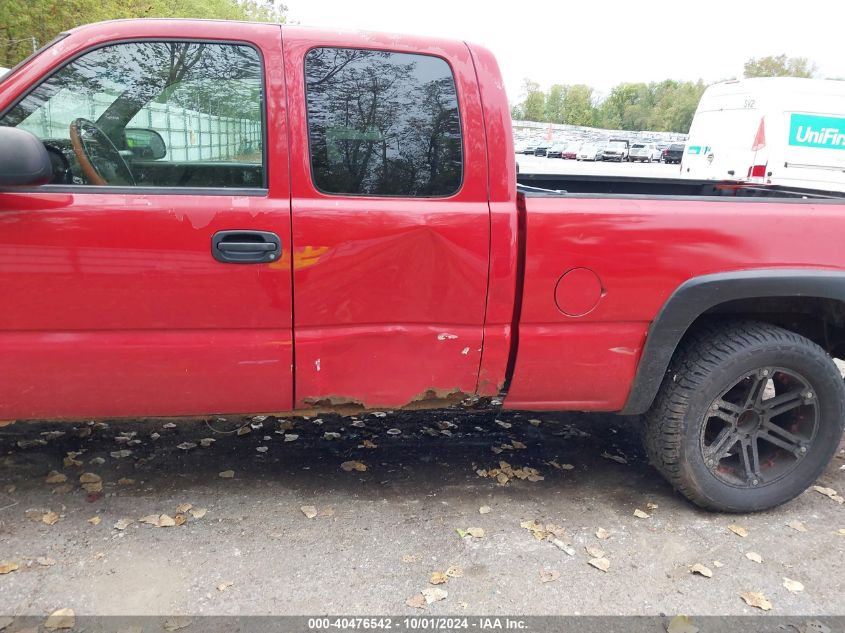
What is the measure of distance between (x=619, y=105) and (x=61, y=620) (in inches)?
5044

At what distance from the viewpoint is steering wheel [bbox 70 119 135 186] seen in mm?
2455

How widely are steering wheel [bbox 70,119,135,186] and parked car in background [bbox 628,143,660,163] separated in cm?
5029

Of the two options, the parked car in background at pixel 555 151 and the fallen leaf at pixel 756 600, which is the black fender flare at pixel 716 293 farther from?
the parked car in background at pixel 555 151

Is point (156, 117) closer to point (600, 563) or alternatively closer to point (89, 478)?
Answer: point (89, 478)

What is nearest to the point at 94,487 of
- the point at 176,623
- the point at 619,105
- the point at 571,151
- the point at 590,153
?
the point at 176,623

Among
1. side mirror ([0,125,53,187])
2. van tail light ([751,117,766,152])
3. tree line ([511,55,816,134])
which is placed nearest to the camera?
side mirror ([0,125,53,187])

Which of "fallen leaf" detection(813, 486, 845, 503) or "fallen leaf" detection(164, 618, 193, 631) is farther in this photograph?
"fallen leaf" detection(813, 486, 845, 503)

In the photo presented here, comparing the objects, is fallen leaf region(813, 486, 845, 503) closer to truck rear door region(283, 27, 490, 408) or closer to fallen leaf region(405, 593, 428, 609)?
truck rear door region(283, 27, 490, 408)

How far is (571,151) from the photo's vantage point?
5241 cm

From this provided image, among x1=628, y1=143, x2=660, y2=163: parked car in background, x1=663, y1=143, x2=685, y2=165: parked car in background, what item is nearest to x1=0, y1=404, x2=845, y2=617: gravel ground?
x1=663, y1=143, x2=685, y2=165: parked car in background

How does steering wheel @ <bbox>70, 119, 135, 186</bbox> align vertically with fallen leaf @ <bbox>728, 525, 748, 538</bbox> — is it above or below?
above

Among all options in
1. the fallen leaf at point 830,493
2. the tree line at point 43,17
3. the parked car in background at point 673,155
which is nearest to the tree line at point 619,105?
the parked car in background at point 673,155

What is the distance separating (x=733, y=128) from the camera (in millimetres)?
11836

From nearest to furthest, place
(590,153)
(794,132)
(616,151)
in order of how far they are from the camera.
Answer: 1. (794,132)
2. (616,151)
3. (590,153)
